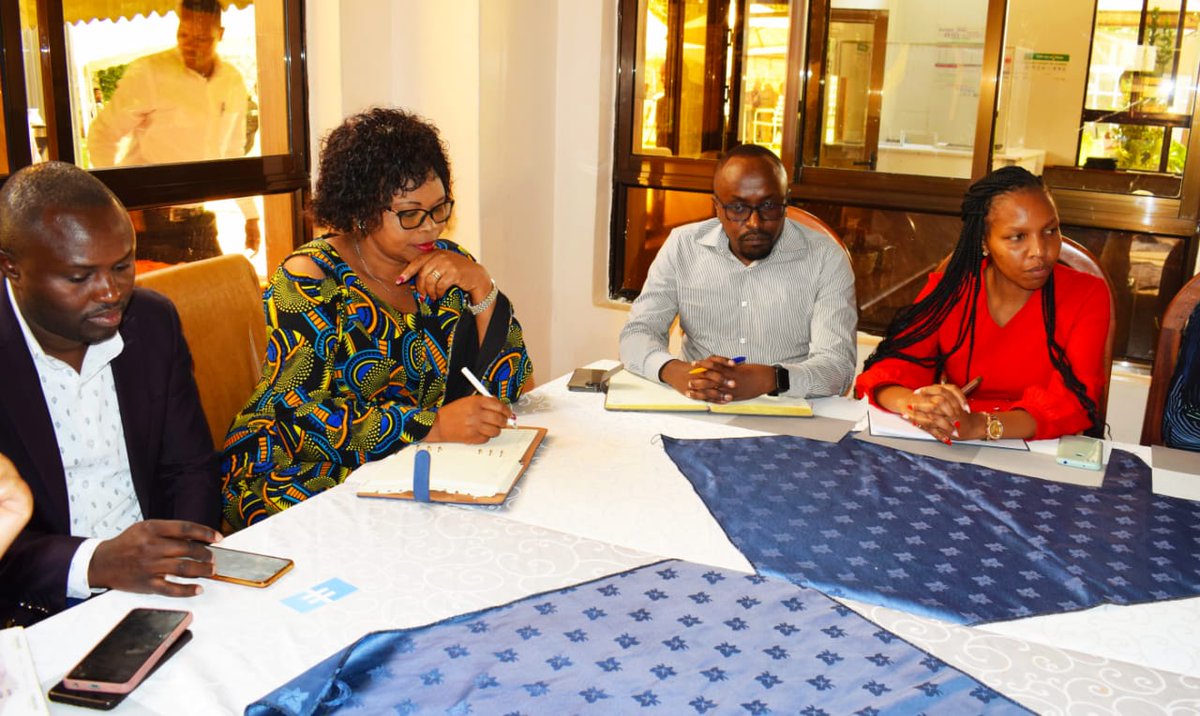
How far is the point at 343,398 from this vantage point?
1.88 meters

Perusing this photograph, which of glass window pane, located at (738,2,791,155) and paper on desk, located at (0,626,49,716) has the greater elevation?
glass window pane, located at (738,2,791,155)

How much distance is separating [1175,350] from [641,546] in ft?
4.60

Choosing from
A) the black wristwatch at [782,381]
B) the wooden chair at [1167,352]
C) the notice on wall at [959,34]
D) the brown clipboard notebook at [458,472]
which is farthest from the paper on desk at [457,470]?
the notice on wall at [959,34]

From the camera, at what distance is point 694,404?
1986 mm

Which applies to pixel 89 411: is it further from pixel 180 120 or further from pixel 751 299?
pixel 180 120

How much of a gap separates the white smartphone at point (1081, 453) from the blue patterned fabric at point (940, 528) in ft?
0.10

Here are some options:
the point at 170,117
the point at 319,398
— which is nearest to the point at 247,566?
the point at 319,398

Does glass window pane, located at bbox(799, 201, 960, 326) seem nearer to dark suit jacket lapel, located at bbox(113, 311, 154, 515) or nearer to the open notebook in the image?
the open notebook

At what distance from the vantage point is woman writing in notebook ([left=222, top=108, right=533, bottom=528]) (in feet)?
5.91

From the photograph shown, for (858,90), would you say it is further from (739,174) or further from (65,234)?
(65,234)

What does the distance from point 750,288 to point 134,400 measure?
1449 millimetres

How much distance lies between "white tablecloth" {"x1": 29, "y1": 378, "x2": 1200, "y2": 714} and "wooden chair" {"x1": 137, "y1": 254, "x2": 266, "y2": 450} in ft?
1.94

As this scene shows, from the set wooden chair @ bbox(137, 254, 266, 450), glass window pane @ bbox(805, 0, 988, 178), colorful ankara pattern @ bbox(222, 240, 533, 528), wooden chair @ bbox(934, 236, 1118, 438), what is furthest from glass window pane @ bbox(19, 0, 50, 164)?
glass window pane @ bbox(805, 0, 988, 178)

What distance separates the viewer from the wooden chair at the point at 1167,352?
6.88 ft
